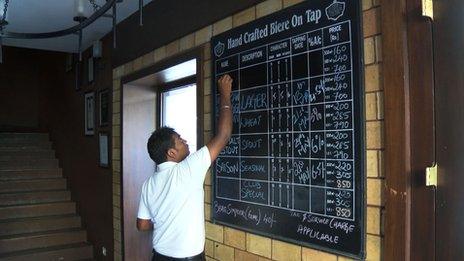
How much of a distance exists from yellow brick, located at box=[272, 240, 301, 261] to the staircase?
10.5 feet

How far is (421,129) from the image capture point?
4.45 ft

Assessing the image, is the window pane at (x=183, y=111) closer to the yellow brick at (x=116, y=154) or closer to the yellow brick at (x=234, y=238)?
the yellow brick at (x=116, y=154)

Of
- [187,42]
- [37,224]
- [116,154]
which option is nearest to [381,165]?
[187,42]

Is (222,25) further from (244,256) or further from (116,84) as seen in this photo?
(116,84)

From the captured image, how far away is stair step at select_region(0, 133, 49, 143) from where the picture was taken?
6.00m

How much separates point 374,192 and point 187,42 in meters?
1.57

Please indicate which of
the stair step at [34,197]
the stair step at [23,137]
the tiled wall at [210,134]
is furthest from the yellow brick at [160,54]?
the stair step at [23,137]

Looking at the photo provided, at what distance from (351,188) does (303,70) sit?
522mm

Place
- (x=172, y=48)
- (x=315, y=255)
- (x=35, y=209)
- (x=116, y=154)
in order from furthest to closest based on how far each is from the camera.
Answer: (x=35, y=209) < (x=116, y=154) < (x=172, y=48) < (x=315, y=255)

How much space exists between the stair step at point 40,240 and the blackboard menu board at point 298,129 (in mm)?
3007

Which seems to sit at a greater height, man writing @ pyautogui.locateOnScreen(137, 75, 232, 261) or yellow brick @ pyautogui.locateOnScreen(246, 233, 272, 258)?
man writing @ pyautogui.locateOnScreen(137, 75, 232, 261)

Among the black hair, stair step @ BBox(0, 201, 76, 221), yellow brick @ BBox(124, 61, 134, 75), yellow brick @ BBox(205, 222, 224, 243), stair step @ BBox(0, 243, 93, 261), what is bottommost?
stair step @ BBox(0, 243, 93, 261)

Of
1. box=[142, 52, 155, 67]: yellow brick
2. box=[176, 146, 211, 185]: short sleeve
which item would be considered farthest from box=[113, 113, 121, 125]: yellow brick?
box=[176, 146, 211, 185]: short sleeve

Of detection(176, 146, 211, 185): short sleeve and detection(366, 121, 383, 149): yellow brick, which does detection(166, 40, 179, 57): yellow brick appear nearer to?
detection(176, 146, 211, 185): short sleeve
